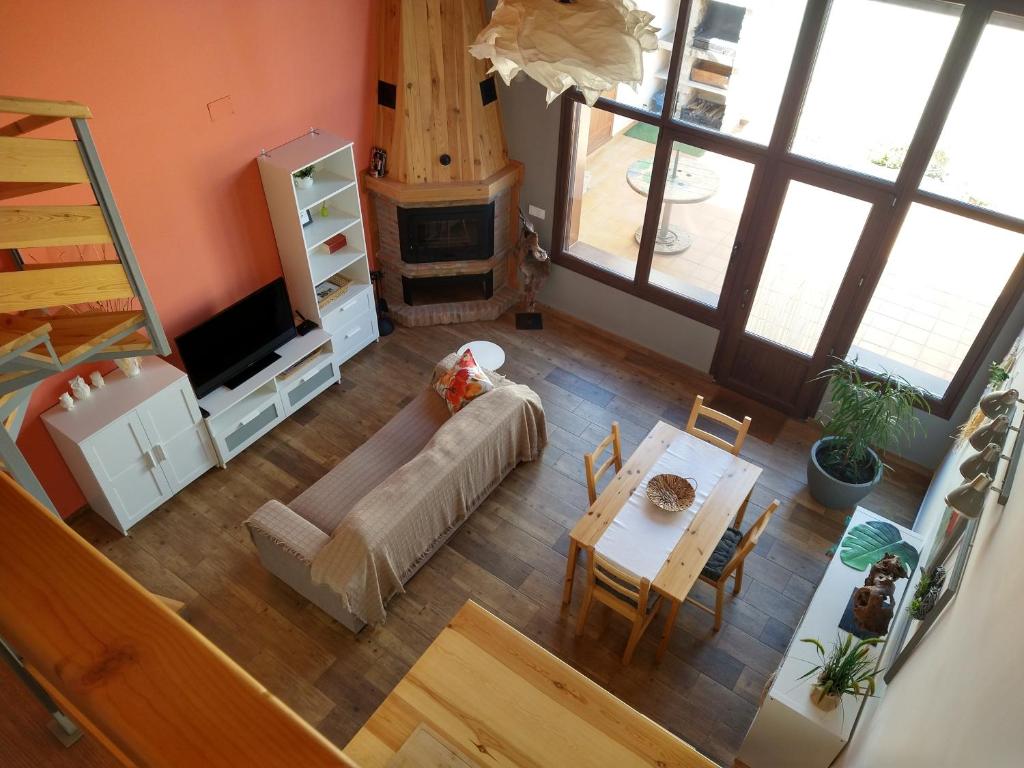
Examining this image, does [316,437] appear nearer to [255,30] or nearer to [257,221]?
[257,221]

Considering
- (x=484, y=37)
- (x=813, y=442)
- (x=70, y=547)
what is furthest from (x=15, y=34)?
(x=813, y=442)

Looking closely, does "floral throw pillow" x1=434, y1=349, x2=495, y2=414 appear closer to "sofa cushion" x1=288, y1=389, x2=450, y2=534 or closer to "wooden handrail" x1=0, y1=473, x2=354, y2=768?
"sofa cushion" x1=288, y1=389, x2=450, y2=534

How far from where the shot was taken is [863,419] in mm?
5254

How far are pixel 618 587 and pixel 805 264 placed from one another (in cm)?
323

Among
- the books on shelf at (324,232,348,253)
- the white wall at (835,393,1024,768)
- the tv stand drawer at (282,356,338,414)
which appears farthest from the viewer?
the books on shelf at (324,232,348,253)

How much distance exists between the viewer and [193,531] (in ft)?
17.9

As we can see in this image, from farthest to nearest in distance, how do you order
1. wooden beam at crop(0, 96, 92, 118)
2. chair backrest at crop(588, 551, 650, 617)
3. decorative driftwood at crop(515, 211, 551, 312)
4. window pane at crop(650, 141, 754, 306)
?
decorative driftwood at crop(515, 211, 551, 312), window pane at crop(650, 141, 754, 306), chair backrest at crop(588, 551, 650, 617), wooden beam at crop(0, 96, 92, 118)

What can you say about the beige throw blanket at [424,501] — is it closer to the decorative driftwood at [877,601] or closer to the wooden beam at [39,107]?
the decorative driftwood at [877,601]

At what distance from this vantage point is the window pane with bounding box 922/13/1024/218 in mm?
4574

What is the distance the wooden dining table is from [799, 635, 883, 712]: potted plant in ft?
2.43

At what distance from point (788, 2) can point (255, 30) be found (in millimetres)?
3634

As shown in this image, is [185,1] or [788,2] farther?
[788,2]

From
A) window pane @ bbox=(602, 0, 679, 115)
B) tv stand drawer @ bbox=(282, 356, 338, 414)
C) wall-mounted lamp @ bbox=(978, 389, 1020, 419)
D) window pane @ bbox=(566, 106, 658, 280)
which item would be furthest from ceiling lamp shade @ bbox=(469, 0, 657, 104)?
tv stand drawer @ bbox=(282, 356, 338, 414)

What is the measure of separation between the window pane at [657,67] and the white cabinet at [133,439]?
12.6 ft
